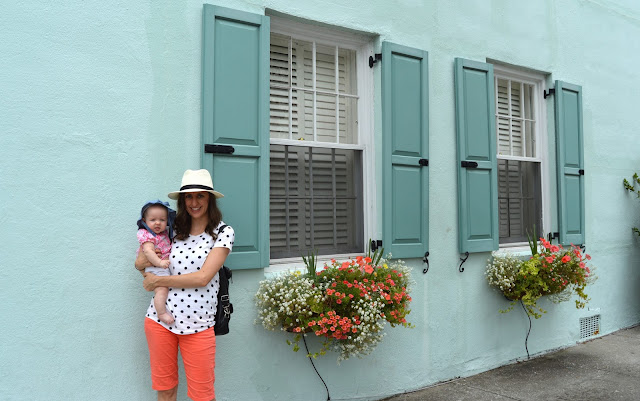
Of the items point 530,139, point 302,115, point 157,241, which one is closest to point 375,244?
point 302,115

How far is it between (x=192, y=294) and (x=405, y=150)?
89.5 inches

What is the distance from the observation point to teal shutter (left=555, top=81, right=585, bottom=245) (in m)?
5.80

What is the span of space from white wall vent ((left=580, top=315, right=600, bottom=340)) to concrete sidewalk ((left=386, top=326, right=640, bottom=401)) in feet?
1.10

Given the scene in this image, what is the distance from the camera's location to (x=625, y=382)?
4707 mm

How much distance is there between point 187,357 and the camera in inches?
120

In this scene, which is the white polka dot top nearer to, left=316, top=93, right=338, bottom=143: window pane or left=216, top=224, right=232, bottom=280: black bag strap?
left=216, top=224, right=232, bottom=280: black bag strap

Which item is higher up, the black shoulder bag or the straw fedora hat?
the straw fedora hat

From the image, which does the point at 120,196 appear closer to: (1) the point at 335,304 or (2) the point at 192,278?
(2) the point at 192,278

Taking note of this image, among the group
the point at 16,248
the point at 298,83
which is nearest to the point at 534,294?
the point at 298,83

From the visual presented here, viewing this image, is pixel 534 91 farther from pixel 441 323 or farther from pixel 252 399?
pixel 252 399

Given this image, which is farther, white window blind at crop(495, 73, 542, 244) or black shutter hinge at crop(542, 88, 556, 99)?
black shutter hinge at crop(542, 88, 556, 99)

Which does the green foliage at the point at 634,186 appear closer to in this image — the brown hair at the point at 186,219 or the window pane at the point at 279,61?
the window pane at the point at 279,61

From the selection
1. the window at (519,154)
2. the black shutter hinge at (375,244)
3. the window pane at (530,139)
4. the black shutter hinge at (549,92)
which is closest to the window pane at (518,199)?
the window at (519,154)

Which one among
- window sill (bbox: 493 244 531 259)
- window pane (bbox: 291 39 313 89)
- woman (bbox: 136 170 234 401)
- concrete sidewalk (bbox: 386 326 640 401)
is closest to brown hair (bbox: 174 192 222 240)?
woman (bbox: 136 170 234 401)
